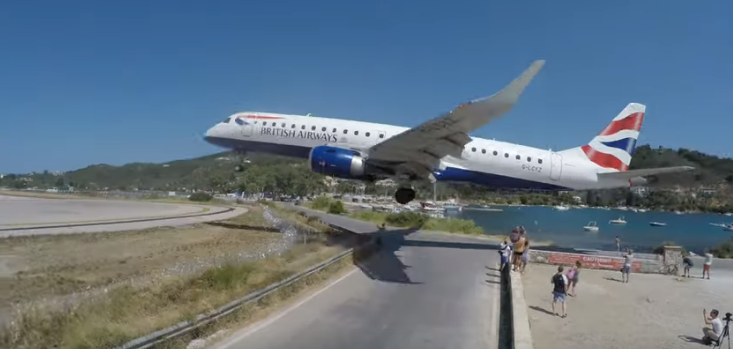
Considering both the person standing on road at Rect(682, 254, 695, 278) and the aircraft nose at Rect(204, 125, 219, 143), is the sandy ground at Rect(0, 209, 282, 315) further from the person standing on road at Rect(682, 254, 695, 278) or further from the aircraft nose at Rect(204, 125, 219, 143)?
the person standing on road at Rect(682, 254, 695, 278)

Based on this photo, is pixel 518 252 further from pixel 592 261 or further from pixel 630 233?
pixel 630 233

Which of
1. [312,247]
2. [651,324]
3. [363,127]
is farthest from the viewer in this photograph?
[363,127]

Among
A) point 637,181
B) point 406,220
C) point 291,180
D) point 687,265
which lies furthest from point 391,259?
point 291,180

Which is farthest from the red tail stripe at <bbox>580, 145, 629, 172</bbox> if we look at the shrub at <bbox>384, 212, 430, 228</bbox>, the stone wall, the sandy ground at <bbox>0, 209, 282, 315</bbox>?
the shrub at <bbox>384, 212, 430, 228</bbox>

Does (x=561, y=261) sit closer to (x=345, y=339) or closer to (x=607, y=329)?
(x=607, y=329)

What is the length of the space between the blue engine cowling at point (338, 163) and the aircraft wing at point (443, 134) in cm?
75

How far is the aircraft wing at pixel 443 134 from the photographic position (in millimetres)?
19641

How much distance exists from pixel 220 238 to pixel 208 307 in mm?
14885

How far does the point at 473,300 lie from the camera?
1560 centimetres

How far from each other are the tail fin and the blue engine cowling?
1399cm

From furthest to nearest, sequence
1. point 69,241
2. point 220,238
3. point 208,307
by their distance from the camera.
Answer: point 220,238, point 69,241, point 208,307

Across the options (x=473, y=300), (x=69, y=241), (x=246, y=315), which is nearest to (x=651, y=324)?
(x=473, y=300)

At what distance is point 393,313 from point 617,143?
23489 mm

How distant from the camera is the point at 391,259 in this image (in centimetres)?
2323
